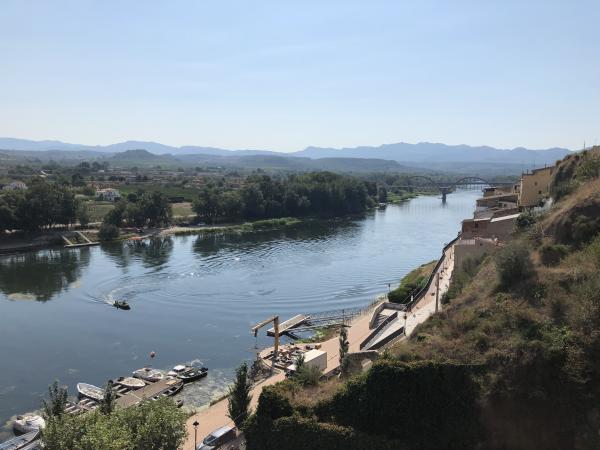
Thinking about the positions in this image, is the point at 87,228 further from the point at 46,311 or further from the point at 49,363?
the point at 49,363

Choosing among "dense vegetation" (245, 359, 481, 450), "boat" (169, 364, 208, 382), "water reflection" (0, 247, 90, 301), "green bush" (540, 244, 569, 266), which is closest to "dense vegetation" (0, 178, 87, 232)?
"water reflection" (0, 247, 90, 301)

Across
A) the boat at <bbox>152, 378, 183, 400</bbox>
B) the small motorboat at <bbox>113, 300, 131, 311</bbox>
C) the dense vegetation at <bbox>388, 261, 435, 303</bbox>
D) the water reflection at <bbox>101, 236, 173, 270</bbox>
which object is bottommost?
the boat at <bbox>152, 378, 183, 400</bbox>

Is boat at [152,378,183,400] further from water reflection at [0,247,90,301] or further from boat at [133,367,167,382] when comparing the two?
water reflection at [0,247,90,301]

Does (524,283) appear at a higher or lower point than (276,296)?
higher

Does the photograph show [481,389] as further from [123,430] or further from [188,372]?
[188,372]

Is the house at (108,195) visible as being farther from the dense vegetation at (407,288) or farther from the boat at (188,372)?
the boat at (188,372)

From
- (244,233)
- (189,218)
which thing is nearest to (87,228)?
(189,218)

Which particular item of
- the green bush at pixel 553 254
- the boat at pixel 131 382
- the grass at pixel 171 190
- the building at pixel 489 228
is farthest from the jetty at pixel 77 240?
the green bush at pixel 553 254
